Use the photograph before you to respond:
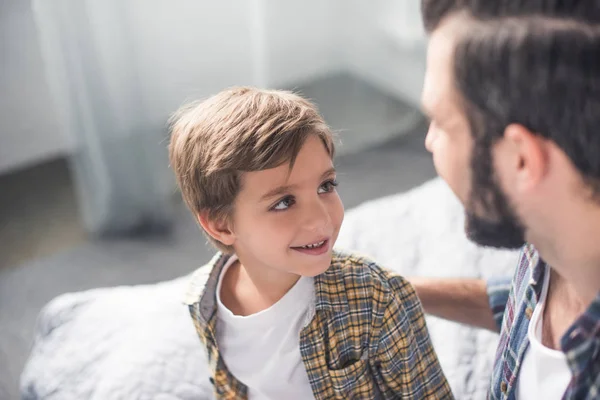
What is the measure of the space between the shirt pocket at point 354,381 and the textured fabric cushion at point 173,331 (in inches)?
8.5

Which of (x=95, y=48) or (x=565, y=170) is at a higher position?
(x=565, y=170)

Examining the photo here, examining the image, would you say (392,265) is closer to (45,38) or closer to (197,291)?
(197,291)

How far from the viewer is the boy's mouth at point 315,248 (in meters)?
0.90

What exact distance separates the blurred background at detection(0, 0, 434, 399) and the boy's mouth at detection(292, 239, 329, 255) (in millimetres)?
1099

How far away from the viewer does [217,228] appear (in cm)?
97

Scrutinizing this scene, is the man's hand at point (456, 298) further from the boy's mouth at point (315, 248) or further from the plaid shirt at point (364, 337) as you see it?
the boy's mouth at point (315, 248)

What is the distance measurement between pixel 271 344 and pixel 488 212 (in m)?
0.43

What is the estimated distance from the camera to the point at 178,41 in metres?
2.10

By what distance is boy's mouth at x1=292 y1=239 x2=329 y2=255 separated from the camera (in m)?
0.90

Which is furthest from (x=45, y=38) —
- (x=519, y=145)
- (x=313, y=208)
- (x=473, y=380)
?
(x=519, y=145)

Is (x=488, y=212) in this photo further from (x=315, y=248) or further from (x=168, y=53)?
(x=168, y=53)

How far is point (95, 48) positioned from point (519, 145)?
1409 millimetres

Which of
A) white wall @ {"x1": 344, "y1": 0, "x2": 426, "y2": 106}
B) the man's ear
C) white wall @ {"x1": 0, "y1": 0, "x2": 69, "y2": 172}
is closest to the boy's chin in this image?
the man's ear

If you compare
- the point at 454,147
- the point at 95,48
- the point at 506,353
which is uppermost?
the point at 454,147
